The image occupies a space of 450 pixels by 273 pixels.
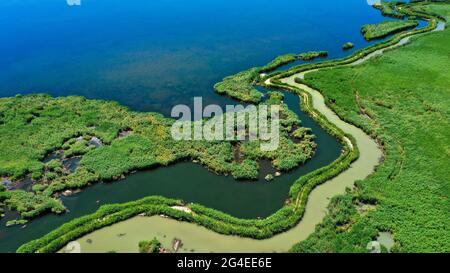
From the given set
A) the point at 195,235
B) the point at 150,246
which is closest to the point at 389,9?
the point at 195,235

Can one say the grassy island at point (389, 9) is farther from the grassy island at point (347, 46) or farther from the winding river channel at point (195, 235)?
the winding river channel at point (195, 235)

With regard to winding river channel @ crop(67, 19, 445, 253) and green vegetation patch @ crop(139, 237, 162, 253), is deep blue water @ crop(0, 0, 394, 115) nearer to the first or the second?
winding river channel @ crop(67, 19, 445, 253)

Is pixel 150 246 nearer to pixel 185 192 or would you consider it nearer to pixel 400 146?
pixel 185 192

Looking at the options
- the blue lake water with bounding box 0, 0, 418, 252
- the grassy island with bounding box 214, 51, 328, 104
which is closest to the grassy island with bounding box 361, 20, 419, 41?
the blue lake water with bounding box 0, 0, 418, 252

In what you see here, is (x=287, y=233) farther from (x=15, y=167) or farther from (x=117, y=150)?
(x=15, y=167)

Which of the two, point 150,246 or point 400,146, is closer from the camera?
point 150,246
